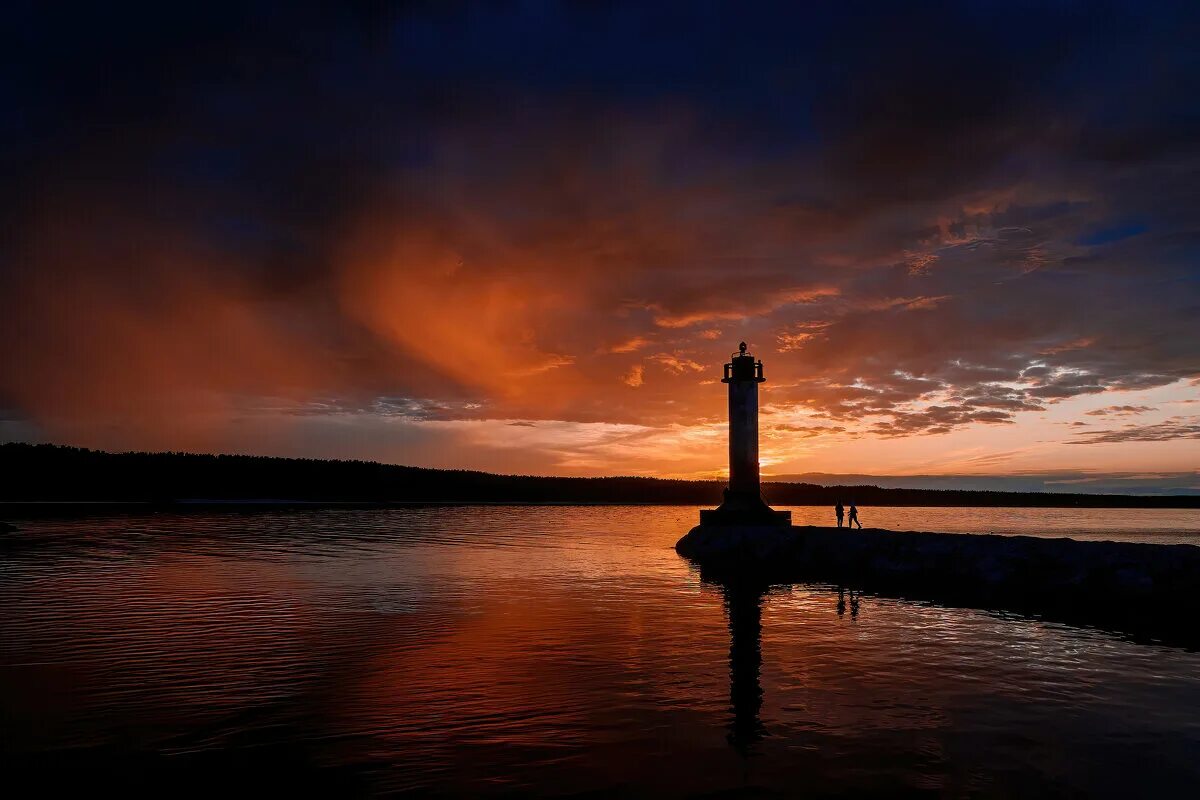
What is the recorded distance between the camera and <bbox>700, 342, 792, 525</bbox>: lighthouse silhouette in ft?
125

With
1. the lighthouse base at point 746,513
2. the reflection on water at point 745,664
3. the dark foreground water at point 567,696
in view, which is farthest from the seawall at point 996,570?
the reflection on water at point 745,664

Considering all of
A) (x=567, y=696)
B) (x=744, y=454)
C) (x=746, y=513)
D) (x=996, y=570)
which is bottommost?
(x=567, y=696)

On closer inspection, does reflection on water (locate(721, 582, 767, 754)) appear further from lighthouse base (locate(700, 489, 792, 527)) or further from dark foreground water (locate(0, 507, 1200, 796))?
lighthouse base (locate(700, 489, 792, 527))

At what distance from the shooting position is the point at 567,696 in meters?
11.1

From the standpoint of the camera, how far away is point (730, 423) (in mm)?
38719

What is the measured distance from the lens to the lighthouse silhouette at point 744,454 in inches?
1500

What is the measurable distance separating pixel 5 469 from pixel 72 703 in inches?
5697

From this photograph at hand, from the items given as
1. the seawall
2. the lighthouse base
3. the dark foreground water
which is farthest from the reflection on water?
the lighthouse base

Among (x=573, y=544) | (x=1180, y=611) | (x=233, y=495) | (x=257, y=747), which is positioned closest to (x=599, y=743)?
(x=257, y=747)

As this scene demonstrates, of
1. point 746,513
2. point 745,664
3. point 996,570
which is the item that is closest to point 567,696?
point 745,664

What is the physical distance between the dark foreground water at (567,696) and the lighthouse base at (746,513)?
15.2 meters

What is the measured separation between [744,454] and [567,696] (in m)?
28.4

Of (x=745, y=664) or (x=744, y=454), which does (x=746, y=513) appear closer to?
(x=744, y=454)

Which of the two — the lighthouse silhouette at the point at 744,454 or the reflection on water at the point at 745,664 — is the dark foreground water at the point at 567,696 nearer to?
the reflection on water at the point at 745,664
